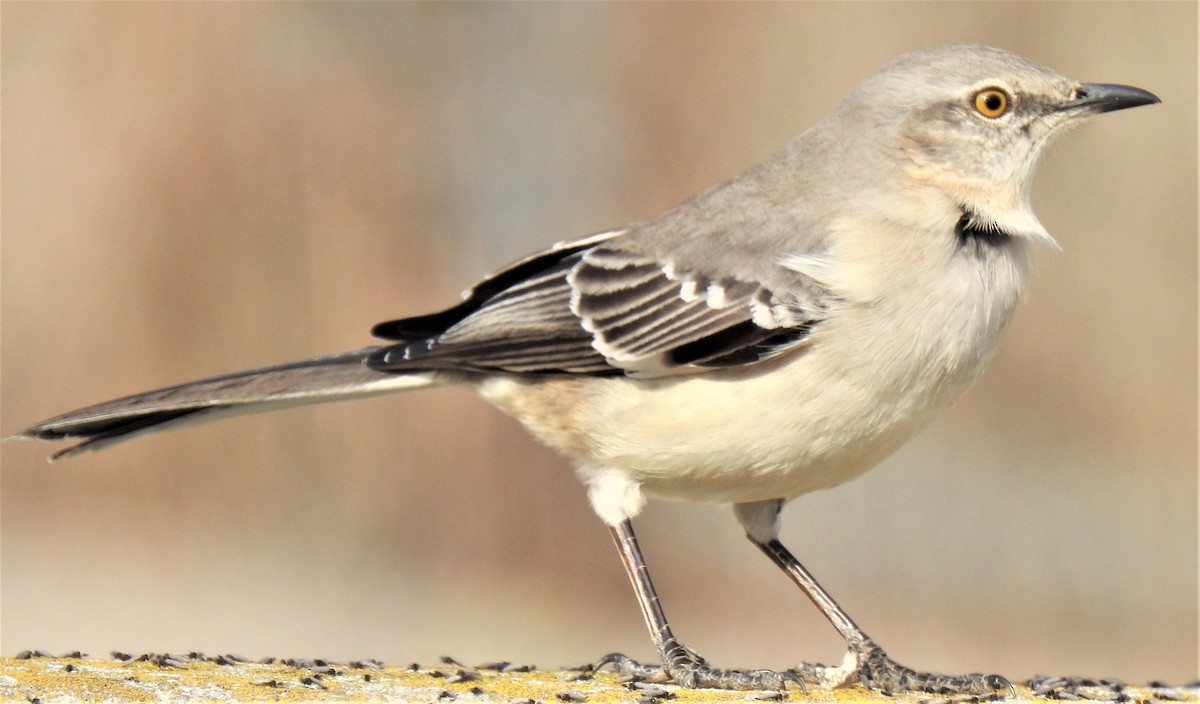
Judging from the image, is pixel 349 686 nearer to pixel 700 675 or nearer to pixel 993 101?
pixel 700 675

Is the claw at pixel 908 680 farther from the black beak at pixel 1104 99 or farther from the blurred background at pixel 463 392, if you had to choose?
the blurred background at pixel 463 392

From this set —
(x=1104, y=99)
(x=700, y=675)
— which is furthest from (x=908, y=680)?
(x=1104, y=99)

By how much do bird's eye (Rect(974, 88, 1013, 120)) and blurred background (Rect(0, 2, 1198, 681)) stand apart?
5.13 m

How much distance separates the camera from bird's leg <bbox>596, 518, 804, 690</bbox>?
13.9ft

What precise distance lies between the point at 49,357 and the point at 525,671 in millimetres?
6407

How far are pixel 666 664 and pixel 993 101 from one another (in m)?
2.28

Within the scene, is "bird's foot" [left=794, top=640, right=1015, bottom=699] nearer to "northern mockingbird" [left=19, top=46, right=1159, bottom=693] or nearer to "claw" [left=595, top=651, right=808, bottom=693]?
"northern mockingbird" [left=19, top=46, right=1159, bottom=693]

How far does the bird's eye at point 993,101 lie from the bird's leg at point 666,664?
1945 millimetres

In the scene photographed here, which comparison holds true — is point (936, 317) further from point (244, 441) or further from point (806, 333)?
point (244, 441)

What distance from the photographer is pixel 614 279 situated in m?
5.03

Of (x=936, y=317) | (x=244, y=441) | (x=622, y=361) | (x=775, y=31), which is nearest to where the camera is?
(x=936, y=317)

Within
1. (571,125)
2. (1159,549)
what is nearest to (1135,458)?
(1159,549)

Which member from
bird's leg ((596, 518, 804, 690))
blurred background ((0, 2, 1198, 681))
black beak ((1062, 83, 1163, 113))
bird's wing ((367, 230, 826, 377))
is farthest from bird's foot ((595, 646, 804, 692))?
blurred background ((0, 2, 1198, 681))

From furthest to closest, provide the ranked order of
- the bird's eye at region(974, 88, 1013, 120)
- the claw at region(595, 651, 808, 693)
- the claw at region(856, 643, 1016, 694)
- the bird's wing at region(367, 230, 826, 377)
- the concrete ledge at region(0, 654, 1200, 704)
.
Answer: the bird's eye at region(974, 88, 1013, 120) < the bird's wing at region(367, 230, 826, 377) < the claw at region(856, 643, 1016, 694) < the claw at region(595, 651, 808, 693) < the concrete ledge at region(0, 654, 1200, 704)
